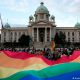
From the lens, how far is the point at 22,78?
7539mm

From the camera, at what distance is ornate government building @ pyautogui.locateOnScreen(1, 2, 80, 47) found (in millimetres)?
116438

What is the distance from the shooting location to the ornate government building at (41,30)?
116438 millimetres

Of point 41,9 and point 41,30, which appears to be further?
point 41,9

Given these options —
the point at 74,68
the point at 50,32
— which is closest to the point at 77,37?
the point at 50,32

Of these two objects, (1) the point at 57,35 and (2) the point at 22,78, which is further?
(1) the point at 57,35

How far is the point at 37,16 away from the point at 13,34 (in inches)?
467

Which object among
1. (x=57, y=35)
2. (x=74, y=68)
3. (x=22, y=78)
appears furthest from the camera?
(x=57, y=35)

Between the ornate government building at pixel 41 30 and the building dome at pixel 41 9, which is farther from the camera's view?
the building dome at pixel 41 9

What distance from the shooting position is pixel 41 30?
11975 centimetres

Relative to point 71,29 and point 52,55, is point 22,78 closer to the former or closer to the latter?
point 52,55

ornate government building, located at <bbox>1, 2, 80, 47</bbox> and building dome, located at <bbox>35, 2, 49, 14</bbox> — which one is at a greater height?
building dome, located at <bbox>35, 2, 49, 14</bbox>

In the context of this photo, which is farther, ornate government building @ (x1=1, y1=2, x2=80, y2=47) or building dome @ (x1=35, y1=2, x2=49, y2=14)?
building dome @ (x1=35, y1=2, x2=49, y2=14)

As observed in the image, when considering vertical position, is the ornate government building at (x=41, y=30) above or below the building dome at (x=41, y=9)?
below

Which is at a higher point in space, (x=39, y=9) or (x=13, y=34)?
(x=39, y=9)
